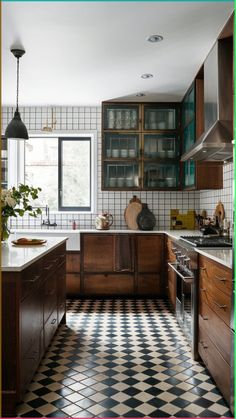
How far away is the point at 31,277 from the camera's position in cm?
228

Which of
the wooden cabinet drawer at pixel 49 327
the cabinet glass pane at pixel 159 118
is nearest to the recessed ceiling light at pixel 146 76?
the cabinet glass pane at pixel 159 118

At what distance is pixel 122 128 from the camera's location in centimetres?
512

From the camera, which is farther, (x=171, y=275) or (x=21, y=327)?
(x=171, y=275)

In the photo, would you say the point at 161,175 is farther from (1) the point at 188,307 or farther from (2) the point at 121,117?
(1) the point at 188,307

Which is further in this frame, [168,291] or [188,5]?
[168,291]

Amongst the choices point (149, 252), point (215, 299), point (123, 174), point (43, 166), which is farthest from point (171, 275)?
point (43, 166)

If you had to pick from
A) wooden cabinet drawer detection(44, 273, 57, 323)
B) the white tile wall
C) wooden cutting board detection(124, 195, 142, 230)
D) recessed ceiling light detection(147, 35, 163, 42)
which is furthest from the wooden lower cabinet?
recessed ceiling light detection(147, 35, 163, 42)

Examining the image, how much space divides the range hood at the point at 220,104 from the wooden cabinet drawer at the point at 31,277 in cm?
150

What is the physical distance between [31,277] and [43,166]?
11.6 feet

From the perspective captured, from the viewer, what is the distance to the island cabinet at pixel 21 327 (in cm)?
201

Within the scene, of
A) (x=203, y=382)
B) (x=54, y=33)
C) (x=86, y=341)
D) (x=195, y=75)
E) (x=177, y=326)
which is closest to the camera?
(x=203, y=382)

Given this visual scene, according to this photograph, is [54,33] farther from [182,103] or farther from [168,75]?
[182,103]

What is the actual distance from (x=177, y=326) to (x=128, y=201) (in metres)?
2.12

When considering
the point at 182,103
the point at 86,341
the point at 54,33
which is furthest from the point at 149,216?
the point at 54,33
